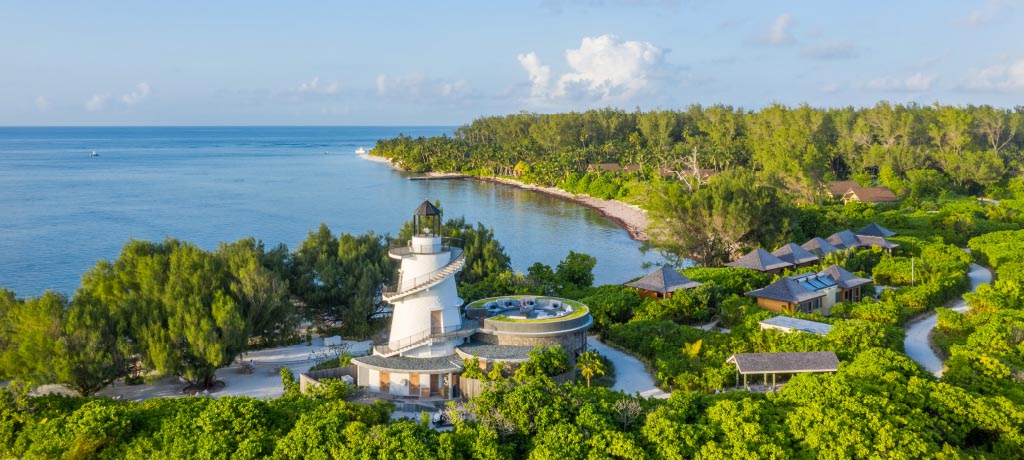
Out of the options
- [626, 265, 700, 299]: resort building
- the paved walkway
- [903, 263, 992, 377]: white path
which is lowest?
the paved walkway

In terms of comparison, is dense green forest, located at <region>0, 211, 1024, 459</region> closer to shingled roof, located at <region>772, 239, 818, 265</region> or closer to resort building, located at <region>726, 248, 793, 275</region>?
resort building, located at <region>726, 248, 793, 275</region>

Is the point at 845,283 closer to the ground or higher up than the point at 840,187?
closer to the ground

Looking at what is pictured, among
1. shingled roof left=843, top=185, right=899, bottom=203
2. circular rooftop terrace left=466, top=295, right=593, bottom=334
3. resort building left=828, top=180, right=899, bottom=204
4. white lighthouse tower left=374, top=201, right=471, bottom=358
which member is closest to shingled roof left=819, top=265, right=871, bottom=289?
circular rooftop terrace left=466, top=295, right=593, bottom=334

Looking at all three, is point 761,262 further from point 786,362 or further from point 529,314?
point 529,314

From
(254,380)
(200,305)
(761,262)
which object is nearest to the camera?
(200,305)

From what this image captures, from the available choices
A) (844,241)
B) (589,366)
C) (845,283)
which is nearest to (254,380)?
(589,366)
